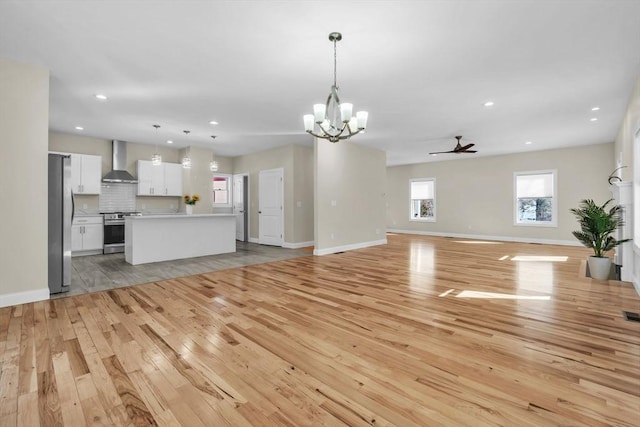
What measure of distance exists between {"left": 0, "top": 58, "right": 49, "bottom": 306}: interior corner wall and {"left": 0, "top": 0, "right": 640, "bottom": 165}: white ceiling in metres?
0.29

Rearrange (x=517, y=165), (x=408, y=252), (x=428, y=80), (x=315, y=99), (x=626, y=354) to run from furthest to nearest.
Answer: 1. (x=517, y=165)
2. (x=408, y=252)
3. (x=315, y=99)
4. (x=428, y=80)
5. (x=626, y=354)

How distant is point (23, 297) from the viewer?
3318mm

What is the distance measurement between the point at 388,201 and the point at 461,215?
2888 mm

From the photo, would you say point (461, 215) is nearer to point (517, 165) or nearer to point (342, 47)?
point (517, 165)

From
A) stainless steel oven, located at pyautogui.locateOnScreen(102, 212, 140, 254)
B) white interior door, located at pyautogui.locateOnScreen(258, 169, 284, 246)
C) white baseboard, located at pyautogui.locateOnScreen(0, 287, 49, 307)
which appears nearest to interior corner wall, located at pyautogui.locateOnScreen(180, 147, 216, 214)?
white interior door, located at pyautogui.locateOnScreen(258, 169, 284, 246)

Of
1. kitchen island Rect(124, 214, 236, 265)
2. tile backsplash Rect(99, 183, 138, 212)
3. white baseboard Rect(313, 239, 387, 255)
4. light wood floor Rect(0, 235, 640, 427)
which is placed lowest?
light wood floor Rect(0, 235, 640, 427)

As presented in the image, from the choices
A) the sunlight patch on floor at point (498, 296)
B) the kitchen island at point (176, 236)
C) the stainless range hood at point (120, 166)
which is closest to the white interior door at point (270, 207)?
the kitchen island at point (176, 236)

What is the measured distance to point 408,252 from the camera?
7.04 meters

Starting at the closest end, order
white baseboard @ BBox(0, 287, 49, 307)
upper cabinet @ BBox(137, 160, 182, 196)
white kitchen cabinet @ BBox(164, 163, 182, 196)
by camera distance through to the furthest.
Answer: white baseboard @ BBox(0, 287, 49, 307) < upper cabinet @ BBox(137, 160, 182, 196) < white kitchen cabinet @ BBox(164, 163, 182, 196)

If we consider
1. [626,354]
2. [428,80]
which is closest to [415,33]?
[428,80]

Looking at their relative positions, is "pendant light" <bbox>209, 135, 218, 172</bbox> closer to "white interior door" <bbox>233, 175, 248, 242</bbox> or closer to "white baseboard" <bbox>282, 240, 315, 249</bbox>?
"white interior door" <bbox>233, 175, 248, 242</bbox>

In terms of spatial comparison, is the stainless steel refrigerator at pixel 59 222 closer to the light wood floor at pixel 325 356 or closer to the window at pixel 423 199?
the light wood floor at pixel 325 356

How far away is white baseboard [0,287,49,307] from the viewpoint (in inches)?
127

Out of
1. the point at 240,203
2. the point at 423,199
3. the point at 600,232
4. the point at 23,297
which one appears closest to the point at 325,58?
the point at 23,297
